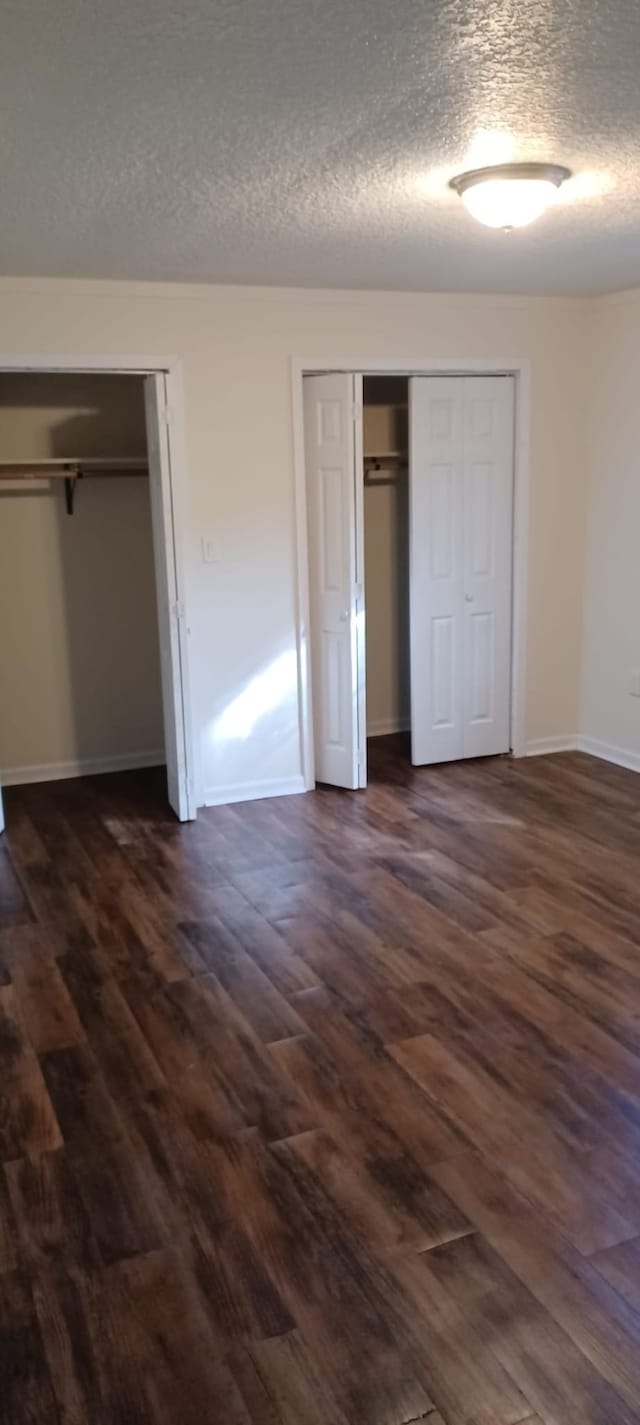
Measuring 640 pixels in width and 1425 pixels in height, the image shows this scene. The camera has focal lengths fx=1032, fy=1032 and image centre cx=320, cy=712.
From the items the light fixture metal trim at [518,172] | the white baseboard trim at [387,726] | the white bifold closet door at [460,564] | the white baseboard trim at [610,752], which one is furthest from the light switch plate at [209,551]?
the white baseboard trim at [610,752]

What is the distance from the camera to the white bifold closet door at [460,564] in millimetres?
5297

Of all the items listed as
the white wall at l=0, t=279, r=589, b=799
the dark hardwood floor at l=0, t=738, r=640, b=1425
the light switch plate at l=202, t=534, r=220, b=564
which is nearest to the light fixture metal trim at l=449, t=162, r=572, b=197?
the white wall at l=0, t=279, r=589, b=799

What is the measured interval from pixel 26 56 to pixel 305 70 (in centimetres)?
56

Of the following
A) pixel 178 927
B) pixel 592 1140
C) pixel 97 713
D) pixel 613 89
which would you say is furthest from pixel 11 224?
pixel 592 1140

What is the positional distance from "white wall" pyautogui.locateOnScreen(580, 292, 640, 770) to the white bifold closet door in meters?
0.49

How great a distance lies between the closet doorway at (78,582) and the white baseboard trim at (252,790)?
214mm

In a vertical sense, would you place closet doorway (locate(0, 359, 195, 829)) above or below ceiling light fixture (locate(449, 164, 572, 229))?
below

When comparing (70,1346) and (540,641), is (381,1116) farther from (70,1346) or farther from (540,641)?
(540,641)

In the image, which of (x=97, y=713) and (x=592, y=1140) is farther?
(x=97, y=713)

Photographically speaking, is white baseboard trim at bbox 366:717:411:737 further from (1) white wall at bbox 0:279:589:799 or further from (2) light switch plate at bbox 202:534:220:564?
(2) light switch plate at bbox 202:534:220:564

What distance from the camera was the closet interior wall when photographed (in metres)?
5.99

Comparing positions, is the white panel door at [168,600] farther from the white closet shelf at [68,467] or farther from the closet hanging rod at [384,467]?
the closet hanging rod at [384,467]

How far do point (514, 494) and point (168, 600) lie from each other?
78.5 inches

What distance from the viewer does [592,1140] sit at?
2484 mm
